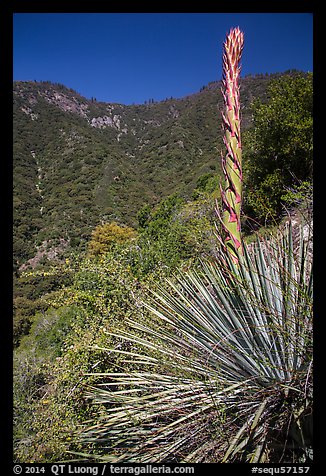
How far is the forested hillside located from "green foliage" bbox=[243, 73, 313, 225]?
52 millimetres

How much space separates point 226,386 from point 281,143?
38.2ft

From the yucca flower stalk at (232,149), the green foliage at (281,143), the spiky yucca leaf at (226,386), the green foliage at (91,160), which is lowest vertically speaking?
the spiky yucca leaf at (226,386)

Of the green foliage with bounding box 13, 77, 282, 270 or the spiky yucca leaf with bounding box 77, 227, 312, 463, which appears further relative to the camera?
the green foliage with bounding box 13, 77, 282, 270

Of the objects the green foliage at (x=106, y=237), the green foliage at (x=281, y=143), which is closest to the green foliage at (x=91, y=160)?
the green foliage at (x=106, y=237)

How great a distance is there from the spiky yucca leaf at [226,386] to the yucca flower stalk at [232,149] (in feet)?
0.54

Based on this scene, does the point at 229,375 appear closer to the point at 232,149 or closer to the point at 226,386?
the point at 226,386

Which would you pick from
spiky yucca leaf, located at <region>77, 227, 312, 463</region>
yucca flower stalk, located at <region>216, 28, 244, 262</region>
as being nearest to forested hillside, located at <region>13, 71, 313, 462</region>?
spiky yucca leaf, located at <region>77, 227, 312, 463</region>

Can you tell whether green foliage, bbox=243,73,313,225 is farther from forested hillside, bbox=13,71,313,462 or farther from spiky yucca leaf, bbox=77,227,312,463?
spiky yucca leaf, bbox=77,227,312,463

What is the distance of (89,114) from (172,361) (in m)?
65.0

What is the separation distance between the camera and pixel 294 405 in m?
1.37

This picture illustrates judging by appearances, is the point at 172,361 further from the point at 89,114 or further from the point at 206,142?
the point at 89,114

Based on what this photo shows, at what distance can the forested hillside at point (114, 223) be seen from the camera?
2.53m

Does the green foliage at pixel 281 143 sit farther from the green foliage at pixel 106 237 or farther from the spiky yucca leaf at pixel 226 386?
the green foliage at pixel 106 237

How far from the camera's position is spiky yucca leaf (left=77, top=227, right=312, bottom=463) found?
1.35 meters
